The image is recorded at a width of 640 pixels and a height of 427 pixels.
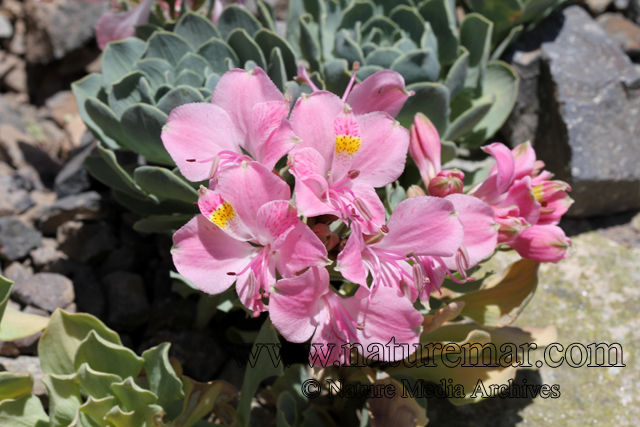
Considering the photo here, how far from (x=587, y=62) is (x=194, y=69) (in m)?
1.75

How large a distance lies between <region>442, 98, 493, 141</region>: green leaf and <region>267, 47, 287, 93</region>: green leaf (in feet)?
2.06

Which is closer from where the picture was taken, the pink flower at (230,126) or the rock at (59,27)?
the pink flower at (230,126)

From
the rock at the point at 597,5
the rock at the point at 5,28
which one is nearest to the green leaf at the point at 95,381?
the rock at the point at 5,28

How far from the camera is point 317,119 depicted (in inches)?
50.4

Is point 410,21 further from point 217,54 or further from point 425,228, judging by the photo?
point 425,228

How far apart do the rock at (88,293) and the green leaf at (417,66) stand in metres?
1.44

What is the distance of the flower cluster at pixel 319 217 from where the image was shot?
117 centimetres

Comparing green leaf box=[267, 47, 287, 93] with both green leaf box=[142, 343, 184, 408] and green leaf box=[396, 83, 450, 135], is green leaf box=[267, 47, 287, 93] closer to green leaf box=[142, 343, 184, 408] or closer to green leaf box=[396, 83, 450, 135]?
green leaf box=[396, 83, 450, 135]

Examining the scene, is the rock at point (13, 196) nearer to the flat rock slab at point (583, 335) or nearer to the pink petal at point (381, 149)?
the pink petal at point (381, 149)

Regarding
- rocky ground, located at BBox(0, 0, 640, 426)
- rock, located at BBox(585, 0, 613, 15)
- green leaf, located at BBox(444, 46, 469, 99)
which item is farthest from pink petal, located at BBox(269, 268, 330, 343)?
rock, located at BBox(585, 0, 613, 15)

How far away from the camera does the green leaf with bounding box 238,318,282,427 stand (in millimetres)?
1462

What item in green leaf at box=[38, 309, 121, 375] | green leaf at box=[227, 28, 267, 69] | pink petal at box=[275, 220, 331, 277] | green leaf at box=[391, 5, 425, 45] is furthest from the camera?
green leaf at box=[391, 5, 425, 45]

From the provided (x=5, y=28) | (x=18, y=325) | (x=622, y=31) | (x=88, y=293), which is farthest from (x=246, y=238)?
(x=5, y=28)

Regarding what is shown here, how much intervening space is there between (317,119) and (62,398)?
1083 mm
